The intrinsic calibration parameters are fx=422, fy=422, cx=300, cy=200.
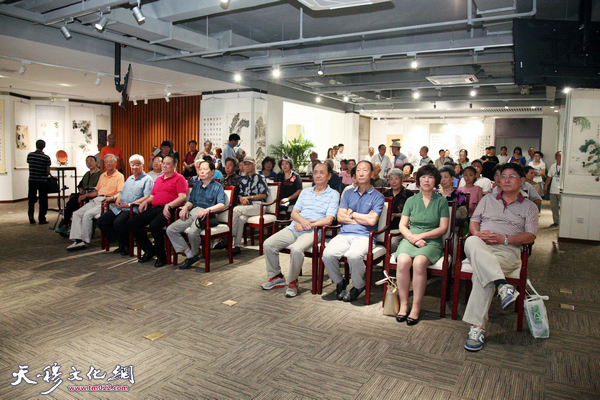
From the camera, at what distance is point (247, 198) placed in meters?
5.88

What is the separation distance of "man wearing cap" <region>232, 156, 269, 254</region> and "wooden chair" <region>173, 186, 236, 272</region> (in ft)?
0.75

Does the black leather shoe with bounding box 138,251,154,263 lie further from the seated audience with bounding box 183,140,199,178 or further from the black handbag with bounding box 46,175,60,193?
the black handbag with bounding box 46,175,60,193

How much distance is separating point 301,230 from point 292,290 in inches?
24.3

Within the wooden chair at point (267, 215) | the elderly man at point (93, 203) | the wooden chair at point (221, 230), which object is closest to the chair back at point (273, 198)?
the wooden chair at point (267, 215)

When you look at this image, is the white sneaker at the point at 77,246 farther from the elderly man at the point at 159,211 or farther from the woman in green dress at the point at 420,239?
the woman in green dress at the point at 420,239

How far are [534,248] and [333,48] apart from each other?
5.09m

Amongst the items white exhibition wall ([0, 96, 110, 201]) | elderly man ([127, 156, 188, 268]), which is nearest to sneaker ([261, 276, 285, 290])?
elderly man ([127, 156, 188, 268])

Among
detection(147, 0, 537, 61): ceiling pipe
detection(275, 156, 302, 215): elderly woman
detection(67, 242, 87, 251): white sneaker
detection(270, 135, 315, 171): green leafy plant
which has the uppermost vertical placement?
detection(147, 0, 537, 61): ceiling pipe

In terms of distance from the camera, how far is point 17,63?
302 inches

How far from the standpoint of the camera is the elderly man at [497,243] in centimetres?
321

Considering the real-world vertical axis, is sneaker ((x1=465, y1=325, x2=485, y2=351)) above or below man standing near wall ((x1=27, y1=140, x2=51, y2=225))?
below

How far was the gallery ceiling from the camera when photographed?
5.64 m

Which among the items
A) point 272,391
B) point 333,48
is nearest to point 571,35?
point 333,48

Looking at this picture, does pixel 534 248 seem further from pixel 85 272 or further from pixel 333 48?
pixel 85 272
